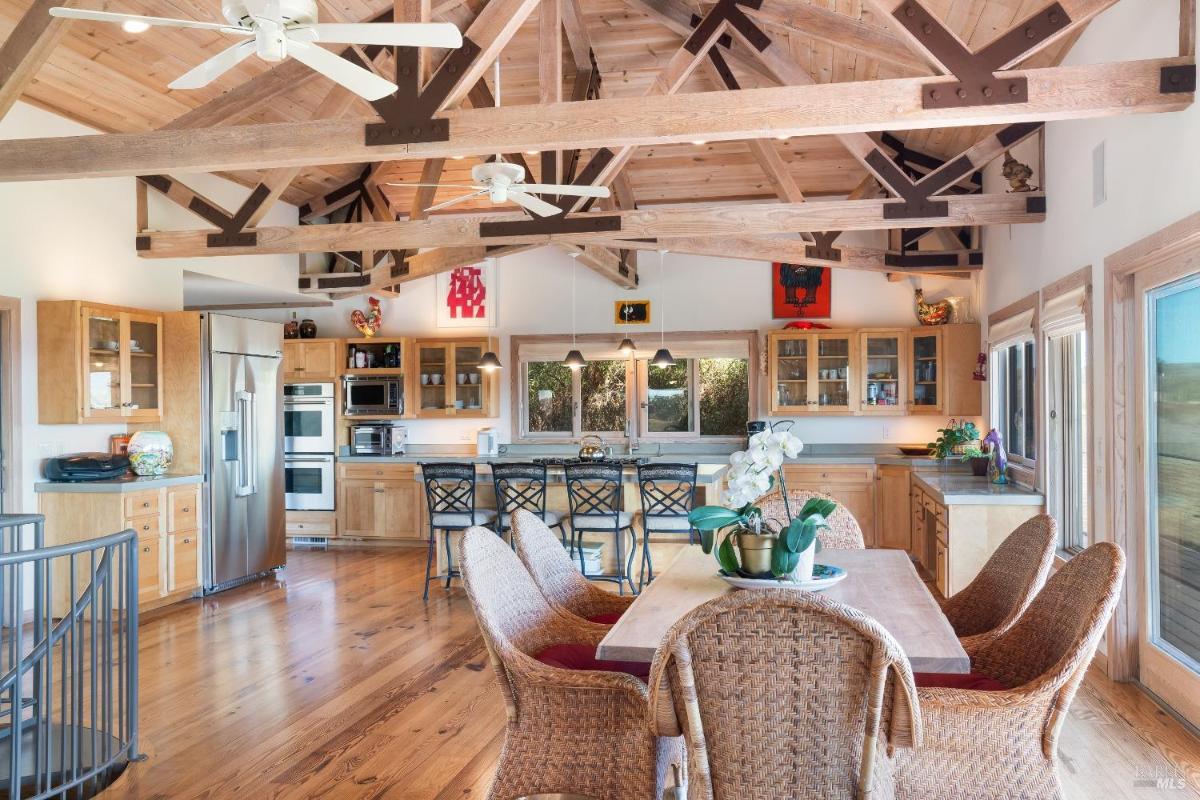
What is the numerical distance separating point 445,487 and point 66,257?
296 cm

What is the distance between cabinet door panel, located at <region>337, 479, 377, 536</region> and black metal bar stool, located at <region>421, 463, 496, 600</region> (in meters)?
2.54

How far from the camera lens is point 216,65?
3.09m

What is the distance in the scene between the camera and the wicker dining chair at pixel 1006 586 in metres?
2.81

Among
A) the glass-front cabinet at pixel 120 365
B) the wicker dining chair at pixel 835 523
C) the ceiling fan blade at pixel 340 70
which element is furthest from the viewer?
the glass-front cabinet at pixel 120 365

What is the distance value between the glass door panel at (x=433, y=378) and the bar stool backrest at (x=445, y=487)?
2628 millimetres

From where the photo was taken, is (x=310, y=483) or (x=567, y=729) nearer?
(x=567, y=729)

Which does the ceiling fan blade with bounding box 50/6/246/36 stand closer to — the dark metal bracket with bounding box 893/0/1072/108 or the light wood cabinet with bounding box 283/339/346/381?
the dark metal bracket with bounding box 893/0/1072/108

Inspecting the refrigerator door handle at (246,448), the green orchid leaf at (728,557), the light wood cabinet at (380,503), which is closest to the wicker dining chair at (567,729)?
the green orchid leaf at (728,557)

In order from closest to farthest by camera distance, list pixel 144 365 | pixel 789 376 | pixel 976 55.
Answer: pixel 976 55 < pixel 144 365 < pixel 789 376

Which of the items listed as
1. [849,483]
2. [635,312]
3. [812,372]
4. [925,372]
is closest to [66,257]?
[635,312]

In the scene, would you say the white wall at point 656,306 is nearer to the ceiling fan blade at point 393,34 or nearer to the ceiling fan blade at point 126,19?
the ceiling fan blade at point 393,34

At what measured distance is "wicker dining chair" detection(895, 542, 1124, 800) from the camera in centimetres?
223

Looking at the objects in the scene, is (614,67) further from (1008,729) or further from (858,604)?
(1008,729)

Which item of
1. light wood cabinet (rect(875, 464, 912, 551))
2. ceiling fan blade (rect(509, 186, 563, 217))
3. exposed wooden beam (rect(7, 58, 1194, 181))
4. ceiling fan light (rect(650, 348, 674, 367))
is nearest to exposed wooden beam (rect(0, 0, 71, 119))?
exposed wooden beam (rect(7, 58, 1194, 181))
